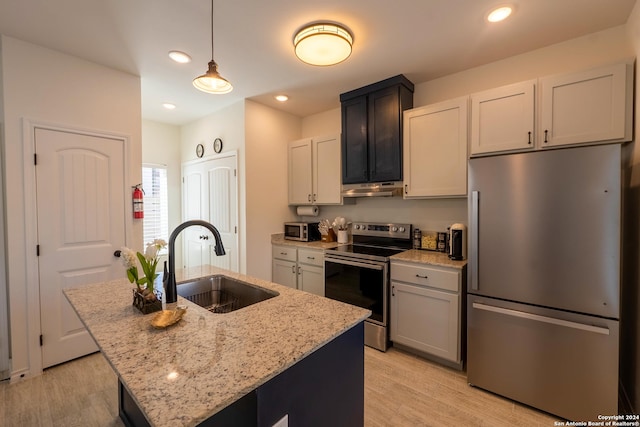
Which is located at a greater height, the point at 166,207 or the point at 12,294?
the point at 166,207

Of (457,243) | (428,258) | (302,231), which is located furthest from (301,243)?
(457,243)

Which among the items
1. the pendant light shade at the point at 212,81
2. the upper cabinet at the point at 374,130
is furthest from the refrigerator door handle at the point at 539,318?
the pendant light shade at the point at 212,81

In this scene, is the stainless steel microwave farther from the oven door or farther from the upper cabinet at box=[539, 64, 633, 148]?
the upper cabinet at box=[539, 64, 633, 148]

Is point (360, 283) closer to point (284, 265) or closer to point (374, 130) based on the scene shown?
point (284, 265)

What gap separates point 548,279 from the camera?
1.80 metres

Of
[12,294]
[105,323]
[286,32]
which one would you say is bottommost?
[12,294]

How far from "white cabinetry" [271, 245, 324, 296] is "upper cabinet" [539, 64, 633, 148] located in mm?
2305

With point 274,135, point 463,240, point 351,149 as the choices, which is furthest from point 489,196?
point 274,135

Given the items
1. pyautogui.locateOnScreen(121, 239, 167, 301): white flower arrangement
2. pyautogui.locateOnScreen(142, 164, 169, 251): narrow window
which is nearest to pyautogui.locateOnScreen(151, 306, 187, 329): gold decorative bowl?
pyautogui.locateOnScreen(121, 239, 167, 301): white flower arrangement

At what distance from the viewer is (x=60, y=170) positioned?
2.42 metres

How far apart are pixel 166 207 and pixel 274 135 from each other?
2.20 metres

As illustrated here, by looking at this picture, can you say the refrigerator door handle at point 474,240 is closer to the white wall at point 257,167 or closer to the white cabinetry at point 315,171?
the white cabinetry at point 315,171

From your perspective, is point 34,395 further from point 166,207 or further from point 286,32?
point 286,32

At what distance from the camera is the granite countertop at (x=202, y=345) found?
0.74m
